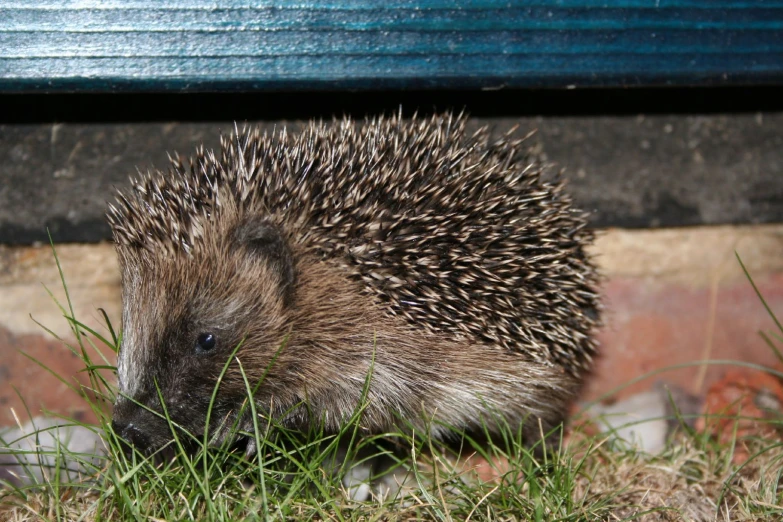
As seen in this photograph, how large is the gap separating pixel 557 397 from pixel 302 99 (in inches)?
64.7

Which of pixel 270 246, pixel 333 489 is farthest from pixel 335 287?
pixel 333 489

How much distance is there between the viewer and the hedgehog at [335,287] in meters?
2.69

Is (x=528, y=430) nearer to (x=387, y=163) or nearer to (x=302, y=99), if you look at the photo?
(x=387, y=163)

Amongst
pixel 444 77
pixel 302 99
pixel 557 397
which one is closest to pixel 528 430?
pixel 557 397

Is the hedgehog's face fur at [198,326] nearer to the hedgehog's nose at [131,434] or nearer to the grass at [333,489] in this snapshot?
the hedgehog's nose at [131,434]

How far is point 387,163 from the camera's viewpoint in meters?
2.84

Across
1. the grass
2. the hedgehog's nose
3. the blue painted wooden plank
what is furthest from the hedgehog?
the blue painted wooden plank

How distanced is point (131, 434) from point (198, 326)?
422 millimetres

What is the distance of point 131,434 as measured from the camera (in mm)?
2623

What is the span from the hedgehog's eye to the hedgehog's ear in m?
0.29

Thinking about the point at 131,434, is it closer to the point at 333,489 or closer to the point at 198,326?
the point at 198,326

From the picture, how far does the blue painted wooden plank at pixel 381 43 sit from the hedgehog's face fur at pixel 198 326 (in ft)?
2.48

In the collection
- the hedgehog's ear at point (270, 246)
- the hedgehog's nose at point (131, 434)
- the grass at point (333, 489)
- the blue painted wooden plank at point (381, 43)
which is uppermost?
the blue painted wooden plank at point (381, 43)

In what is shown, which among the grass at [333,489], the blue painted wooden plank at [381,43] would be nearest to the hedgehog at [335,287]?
the grass at [333,489]
